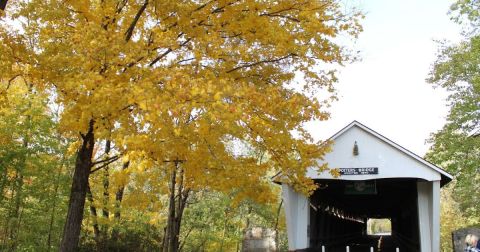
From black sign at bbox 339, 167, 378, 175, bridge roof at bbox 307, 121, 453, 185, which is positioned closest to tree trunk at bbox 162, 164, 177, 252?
bridge roof at bbox 307, 121, 453, 185

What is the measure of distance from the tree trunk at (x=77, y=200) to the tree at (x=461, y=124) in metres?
16.9

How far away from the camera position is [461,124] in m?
20.0

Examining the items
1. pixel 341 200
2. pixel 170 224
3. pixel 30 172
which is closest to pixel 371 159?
pixel 170 224

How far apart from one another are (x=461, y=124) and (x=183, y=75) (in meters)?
18.4

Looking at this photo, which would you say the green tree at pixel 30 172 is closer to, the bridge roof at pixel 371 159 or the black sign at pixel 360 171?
the bridge roof at pixel 371 159

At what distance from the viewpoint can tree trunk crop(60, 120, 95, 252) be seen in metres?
8.30

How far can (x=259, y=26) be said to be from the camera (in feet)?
24.3

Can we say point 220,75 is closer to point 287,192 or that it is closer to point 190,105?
point 190,105

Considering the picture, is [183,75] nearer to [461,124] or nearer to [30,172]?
[30,172]

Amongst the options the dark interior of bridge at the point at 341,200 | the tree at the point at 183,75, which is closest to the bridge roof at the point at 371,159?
the dark interior of bridge at the point at 341,200

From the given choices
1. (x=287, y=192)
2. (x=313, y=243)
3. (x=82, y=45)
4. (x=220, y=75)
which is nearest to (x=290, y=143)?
(x=220, y=75)

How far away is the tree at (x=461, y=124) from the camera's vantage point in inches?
754

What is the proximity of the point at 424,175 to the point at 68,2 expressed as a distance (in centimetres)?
1204

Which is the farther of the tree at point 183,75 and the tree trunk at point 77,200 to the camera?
the tree trunk at point 77,200
